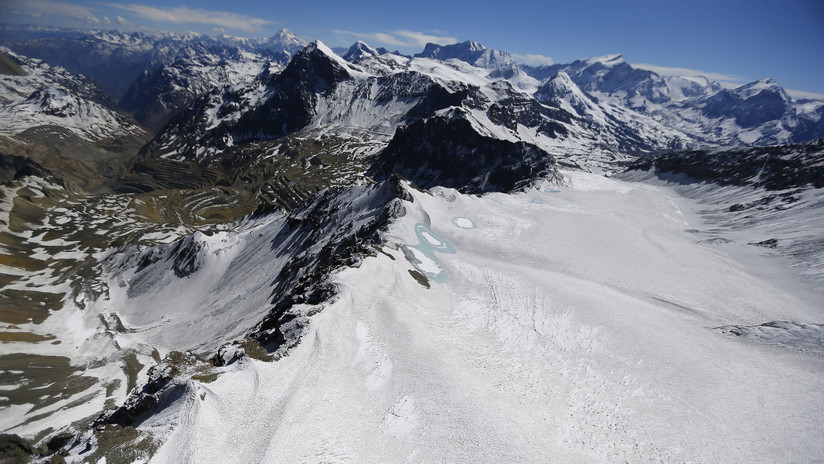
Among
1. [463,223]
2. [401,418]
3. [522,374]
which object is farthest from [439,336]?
[463,223]

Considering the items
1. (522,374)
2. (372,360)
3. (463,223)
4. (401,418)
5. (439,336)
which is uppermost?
(463,223)

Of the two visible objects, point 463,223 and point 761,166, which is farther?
point 761,166

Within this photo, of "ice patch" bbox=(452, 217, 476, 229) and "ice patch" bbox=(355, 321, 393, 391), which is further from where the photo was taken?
"ice patch" bbox=(452, 217, 476, 229)

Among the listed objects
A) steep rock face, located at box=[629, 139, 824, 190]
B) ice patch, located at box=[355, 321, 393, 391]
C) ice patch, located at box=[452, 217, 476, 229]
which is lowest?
ice patch, located at box=[355, 321, 393, 391]

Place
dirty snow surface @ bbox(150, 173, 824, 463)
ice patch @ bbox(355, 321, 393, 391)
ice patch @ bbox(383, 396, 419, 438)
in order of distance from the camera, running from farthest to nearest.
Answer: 1. ice patch @ bbox(355, 321, 393, 391)
2. ice patch @ bbox(383, 396, 419, 438)
3. dirty snow surface @ bbox(150, 173, 824, 463)

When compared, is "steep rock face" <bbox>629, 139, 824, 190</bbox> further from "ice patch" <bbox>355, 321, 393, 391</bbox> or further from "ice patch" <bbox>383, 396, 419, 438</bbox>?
"ice patch" <bbox>383, 396, 419, 438</bbox>

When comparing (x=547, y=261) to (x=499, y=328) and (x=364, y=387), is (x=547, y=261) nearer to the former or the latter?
(x=499, y=328)

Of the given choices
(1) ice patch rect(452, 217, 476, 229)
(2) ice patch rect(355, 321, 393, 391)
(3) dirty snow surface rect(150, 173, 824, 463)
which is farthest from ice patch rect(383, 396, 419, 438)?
(1) ice patch rect(452, 217, 476, 229)

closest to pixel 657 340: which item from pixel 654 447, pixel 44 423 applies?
pixel 654 447

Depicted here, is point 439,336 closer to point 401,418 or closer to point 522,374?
point 522,374
